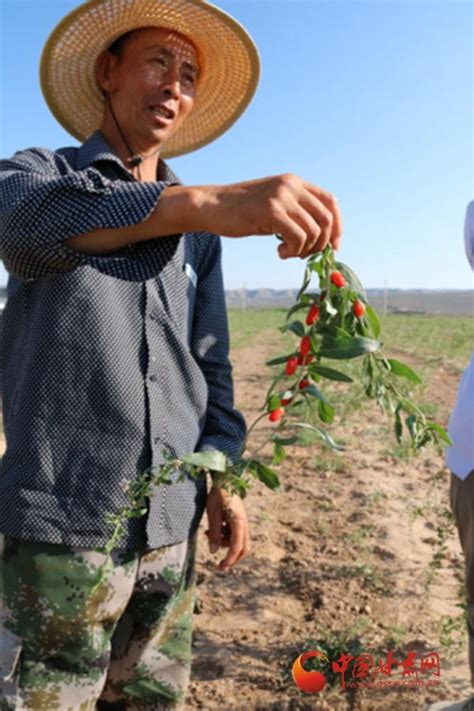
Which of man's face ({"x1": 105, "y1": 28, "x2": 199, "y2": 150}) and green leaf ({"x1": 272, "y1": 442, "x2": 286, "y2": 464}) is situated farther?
man's face ({"x1": 105, "y1": 28, "x2": 199, "y2": 150})

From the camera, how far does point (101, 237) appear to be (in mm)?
906

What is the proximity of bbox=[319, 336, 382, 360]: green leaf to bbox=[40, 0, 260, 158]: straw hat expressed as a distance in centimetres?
79

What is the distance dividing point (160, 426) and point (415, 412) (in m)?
0.48

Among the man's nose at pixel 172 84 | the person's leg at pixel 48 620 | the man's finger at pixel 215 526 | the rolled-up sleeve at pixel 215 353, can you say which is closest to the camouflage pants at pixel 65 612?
the person's leg at pixel 48 620

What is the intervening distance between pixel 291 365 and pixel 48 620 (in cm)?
63

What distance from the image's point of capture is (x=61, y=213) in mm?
896

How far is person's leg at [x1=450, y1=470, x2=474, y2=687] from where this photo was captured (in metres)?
1.64

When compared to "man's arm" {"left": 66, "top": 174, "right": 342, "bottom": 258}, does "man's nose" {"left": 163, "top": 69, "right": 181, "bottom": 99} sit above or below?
above

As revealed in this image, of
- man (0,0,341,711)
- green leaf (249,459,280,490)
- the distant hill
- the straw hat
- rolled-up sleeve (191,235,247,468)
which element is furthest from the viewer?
the distant hill

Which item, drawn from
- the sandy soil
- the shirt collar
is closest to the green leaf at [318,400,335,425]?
the shirt collar

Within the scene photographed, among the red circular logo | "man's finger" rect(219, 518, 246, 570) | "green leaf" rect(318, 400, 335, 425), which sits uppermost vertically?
"green leaf" rect(318, 400, 335, 425)

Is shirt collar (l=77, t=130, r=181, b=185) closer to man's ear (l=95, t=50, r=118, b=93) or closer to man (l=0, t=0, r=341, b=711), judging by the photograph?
man (l=0, t=0, r=341, b=711)

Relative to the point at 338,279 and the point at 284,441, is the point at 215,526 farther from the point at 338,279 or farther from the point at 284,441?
the point at 338,279

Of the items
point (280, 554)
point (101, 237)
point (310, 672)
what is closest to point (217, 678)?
point (310, 672)
